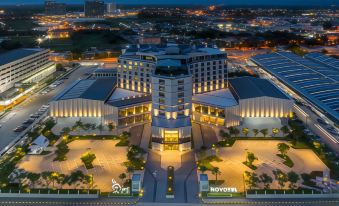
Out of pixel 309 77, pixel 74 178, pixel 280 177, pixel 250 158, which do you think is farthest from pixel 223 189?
pixel 309 77

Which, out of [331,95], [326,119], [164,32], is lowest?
[326,119]

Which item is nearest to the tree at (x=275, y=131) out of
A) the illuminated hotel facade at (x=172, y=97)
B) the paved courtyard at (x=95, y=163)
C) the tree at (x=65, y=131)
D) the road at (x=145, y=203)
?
the illuminated hotel facade at (x=172, y=97)

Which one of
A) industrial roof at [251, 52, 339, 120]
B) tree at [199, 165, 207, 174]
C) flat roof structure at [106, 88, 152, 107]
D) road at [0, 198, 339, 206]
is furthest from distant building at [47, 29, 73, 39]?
road at [0, 198, 339, 206]

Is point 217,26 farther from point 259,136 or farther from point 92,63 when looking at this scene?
point 259,136

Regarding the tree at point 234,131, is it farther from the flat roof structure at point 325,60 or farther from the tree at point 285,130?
the flat roof structure at point 325,60

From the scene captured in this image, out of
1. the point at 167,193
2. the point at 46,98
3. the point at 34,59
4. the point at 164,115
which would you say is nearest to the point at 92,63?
the point at 34,59

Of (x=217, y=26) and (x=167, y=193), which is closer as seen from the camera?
(x=167, y=193)

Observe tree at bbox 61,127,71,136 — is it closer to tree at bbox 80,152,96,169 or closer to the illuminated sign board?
tree at bbox 80,152,96,169
